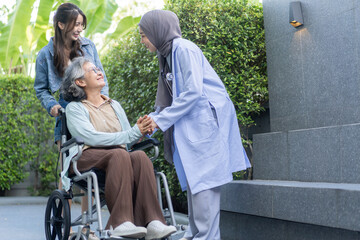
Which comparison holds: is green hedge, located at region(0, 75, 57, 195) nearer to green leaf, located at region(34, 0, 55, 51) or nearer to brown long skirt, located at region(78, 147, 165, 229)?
green leaf, located at region(34, 0, 55, 51)

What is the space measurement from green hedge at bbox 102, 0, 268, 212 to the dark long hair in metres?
1.31

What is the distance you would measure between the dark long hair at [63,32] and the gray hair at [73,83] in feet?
1.15

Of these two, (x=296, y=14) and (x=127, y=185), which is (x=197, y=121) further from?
(x=296, y=14)

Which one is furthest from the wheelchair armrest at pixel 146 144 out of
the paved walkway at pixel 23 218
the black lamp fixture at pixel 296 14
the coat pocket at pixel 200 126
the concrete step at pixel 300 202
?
the black lamp fixture at pixel 296 14

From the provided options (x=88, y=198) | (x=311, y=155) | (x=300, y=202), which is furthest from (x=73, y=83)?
(x=311, y=155)

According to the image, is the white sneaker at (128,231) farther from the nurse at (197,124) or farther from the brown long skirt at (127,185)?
the nurse at (197,124)

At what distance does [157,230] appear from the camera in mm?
2660

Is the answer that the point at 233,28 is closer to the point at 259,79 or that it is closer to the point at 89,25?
the point at 259,79

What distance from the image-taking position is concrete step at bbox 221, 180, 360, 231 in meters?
2.59

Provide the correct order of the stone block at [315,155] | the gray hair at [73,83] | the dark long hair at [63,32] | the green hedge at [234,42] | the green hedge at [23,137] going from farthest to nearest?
the green hedge at [23,137], the green hedge at [234,42], the dark long hair at [63,32], the stone block at [315,155], the gray hair at [73,83]

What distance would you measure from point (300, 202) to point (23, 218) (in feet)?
12.2

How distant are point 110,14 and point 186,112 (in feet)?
27.4

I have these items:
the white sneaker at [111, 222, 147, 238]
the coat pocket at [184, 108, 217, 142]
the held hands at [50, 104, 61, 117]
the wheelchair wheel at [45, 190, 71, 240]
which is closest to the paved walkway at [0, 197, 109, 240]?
the wheelchair wheel at [45, 190, 71, 240]

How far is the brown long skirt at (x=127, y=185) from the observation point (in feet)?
8.82
